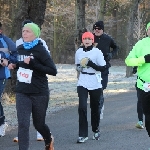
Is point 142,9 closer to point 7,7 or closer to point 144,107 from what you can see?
point 7,7

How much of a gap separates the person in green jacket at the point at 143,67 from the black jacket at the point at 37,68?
1324mm

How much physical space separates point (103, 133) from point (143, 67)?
2244 millimetres

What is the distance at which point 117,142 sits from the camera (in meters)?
8.18

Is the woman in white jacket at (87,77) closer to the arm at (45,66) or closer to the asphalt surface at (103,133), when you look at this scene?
the asphalt surface at (103,133)

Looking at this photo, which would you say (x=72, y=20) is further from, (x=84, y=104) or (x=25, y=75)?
(x=25, y=75)

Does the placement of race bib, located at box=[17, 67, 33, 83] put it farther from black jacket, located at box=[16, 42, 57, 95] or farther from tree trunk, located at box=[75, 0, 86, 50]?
tree trunk, located at box=[75, 0, 86, 50]

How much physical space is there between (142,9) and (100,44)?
37991 millimetres

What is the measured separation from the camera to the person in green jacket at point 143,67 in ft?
23.5

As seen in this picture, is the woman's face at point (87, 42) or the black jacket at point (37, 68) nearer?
the black jacket at point (37, 68)

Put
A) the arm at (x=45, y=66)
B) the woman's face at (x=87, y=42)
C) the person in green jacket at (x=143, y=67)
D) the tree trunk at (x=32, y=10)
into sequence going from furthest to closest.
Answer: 1. the tree trunk at (x=32, y=10)
2. the woman's face at (x=87, y=42)
3. the person in green jacket at (x=143, y=67)
4. the arm at (x=45, y=66)

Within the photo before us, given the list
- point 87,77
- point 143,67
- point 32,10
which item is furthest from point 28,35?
point 32,10

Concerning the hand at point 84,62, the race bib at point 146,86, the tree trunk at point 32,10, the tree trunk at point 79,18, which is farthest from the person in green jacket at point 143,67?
the tree trunk at point 79,18

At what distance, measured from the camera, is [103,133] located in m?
9.13

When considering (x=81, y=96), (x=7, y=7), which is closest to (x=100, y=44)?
(x=81, y=96)
